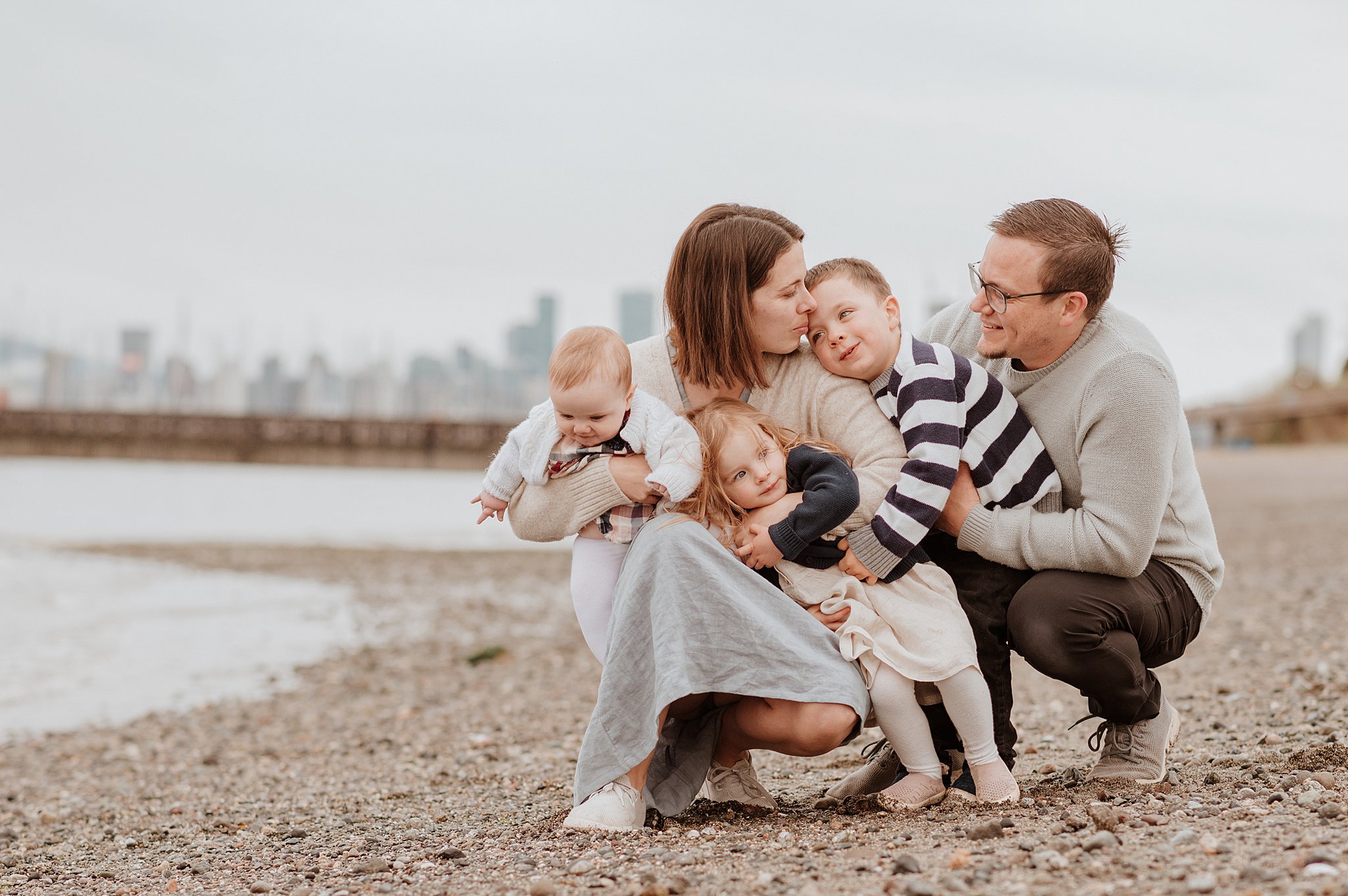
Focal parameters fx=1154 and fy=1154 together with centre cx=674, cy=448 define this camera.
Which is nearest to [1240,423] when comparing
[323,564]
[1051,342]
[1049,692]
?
[323,564]

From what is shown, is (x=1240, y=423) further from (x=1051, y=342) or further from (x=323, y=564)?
(x=1051, y=342)

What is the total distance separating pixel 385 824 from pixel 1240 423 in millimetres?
40639

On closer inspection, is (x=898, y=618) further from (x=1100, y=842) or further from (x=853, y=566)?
(x=1100, y=842)

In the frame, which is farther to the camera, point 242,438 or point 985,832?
point 242,438

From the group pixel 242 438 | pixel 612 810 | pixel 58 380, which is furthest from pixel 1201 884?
pixel 58 380

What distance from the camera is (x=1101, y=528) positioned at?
Answer: 3.37m

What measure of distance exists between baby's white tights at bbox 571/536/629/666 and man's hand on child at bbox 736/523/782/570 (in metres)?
0.44

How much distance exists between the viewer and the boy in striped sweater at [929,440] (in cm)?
329

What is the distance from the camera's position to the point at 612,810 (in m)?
3.37

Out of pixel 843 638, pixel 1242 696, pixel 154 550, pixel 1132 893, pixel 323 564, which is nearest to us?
pixel 1132 893

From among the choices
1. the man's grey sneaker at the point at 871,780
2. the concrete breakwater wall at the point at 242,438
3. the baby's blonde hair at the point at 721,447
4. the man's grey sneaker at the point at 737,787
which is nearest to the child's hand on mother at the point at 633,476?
the baby's blonde hair at the point at 721,447

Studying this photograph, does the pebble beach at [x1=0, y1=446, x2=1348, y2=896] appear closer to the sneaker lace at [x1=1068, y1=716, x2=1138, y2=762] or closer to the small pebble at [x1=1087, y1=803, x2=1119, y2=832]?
the small pebble at [x1=1087, y1=803, x2=1119, y2=832]

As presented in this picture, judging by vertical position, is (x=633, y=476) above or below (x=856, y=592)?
above

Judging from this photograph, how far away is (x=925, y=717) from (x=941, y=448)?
80 centimetres
